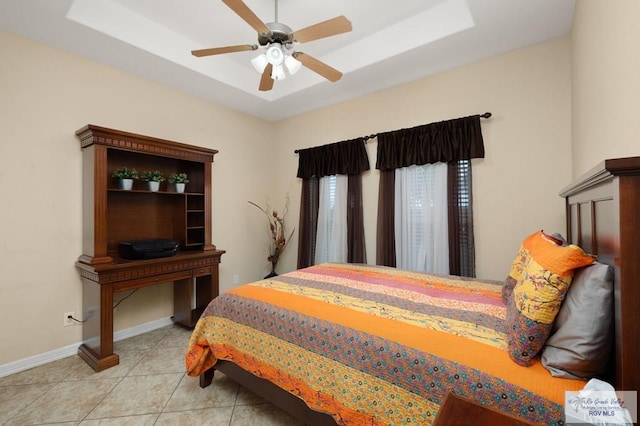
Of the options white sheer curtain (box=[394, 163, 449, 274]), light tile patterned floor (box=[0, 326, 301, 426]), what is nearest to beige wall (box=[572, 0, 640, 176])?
white sheer curtain (box=[394, 163, 449, 274])

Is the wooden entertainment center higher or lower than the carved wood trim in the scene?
lower

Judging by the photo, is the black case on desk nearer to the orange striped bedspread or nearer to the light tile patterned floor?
the light tile patterned floor

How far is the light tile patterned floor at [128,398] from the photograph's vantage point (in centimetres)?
173

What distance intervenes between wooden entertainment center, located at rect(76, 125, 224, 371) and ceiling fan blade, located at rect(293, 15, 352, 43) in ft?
5.80

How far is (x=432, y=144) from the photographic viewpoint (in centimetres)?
291

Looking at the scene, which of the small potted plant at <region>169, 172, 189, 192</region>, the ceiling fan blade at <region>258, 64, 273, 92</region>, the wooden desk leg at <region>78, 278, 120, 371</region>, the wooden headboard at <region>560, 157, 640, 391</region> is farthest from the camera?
the small potted plant at <region>169, 172, 189, 192</region>

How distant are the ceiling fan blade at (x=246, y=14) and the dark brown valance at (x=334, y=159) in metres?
1.86

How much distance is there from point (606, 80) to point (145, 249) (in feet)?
11.0

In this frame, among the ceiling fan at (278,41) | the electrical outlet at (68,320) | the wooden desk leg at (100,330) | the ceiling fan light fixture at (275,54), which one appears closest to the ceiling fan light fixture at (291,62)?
the ceiling fan at (278,41)

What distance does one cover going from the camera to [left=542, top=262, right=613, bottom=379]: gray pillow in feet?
2.86

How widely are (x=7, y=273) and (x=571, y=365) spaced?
11.7 feet

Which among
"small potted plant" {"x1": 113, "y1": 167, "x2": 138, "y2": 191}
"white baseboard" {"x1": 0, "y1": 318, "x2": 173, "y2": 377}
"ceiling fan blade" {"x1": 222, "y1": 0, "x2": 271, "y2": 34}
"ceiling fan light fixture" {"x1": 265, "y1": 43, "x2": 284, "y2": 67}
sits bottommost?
"white baseboard" {"x1": 0, "y1": 318, "x2": 173, "y2": 377}

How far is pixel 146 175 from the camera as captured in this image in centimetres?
286

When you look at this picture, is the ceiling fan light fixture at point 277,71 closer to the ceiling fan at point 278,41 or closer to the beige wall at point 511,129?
the ceiling fan at point 278,41
